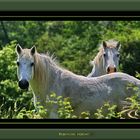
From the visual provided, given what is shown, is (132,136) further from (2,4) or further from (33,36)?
(33,36)

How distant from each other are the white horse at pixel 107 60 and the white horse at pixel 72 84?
13cm

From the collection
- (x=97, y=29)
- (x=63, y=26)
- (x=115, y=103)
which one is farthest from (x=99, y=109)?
(x=63, y=26)

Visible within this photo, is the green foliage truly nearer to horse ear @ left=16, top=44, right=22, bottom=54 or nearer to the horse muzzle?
the horse muzzle

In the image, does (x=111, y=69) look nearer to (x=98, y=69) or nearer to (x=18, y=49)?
(x=98, y=69)

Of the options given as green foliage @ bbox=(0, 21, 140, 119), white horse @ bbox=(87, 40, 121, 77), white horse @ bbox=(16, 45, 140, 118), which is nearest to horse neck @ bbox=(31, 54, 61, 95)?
white horse @ bbox=(16, 45, 140, 118)

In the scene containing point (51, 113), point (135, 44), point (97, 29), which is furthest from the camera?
point (97, 29)

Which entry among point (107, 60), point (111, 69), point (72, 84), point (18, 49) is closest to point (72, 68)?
point (107, 60)

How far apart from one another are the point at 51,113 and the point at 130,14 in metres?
0.93

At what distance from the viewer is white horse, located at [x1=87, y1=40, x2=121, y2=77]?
200 inches

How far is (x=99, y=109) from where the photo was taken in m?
4.73

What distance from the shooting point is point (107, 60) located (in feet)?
17.0

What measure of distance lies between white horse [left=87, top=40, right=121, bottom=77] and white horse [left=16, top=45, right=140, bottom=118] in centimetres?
13

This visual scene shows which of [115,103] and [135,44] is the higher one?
[135,44]

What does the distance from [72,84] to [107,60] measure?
45 cm
